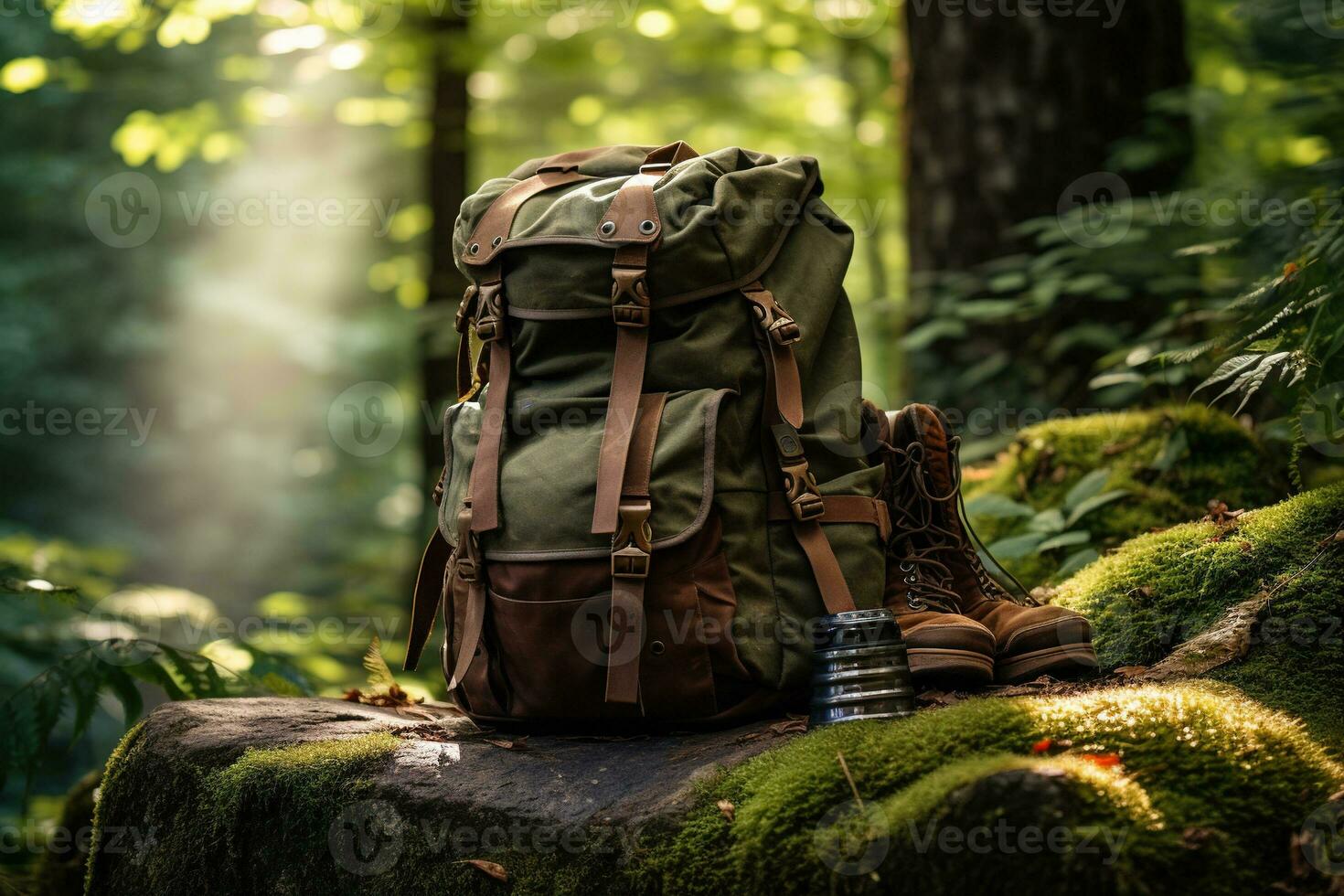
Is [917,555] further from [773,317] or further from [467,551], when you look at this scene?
[467,551]

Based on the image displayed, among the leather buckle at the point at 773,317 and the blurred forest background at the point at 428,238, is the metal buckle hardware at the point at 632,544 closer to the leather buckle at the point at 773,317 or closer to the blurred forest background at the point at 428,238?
the leather buckle at the point at 773,317

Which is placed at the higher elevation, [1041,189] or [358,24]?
[358,24]

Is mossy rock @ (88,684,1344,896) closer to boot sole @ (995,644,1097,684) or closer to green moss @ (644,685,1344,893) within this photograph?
green moss @ (644,685,1344,893)

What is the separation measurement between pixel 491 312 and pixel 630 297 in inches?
15.7

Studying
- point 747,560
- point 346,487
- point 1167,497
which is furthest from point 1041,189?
point 346,487

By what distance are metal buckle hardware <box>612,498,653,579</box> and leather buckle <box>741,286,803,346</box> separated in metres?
0.51

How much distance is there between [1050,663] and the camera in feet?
7.52

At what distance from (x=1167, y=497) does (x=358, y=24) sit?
4.98 metres

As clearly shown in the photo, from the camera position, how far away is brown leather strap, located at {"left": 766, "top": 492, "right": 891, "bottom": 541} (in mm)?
2398

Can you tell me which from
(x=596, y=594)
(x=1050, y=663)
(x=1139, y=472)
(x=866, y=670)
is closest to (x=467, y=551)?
(x=596, y=594)

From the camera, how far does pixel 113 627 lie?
14.7 ft

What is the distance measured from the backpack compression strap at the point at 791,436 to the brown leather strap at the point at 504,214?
0.62 meters

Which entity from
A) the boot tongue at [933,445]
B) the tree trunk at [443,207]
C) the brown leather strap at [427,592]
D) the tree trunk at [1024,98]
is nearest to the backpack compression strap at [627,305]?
the brown leather strap at [427,592]

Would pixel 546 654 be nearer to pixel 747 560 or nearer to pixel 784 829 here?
pixel 747 560
